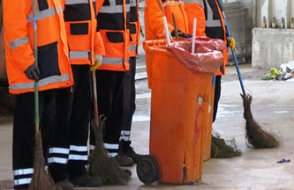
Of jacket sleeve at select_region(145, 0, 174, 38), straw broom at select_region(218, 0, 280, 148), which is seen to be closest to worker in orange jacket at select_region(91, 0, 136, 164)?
jacket sleeve at select_region(145, 0, 174, 38)

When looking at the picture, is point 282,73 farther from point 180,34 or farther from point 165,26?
point 165,26

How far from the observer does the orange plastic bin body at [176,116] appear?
5.88 meters

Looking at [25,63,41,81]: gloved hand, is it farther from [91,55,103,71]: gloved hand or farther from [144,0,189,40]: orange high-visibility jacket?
[144,0,189,40]: orange high-visibility jacket

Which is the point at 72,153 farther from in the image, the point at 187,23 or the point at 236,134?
the point at 236,134

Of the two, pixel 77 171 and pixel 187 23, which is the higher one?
pixel 187 23

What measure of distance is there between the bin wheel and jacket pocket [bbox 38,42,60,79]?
114cm

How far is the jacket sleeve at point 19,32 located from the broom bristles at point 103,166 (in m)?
1.09

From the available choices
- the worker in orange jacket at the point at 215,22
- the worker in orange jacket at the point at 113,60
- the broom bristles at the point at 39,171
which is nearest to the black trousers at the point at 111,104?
the worker in orange jacket at the point at 113,60

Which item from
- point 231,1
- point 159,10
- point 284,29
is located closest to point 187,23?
point 159,10

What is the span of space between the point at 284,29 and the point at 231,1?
77.1 inches

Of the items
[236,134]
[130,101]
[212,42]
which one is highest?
[212,42]

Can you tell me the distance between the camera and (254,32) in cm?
1429

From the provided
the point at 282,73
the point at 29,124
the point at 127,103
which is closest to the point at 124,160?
the point at 127,103

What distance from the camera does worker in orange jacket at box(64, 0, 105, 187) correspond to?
5.83m
